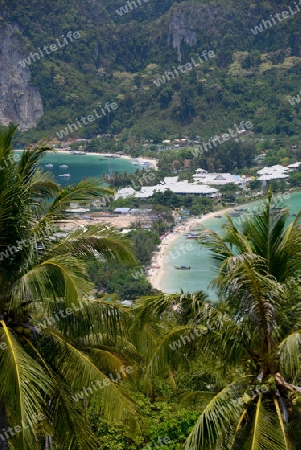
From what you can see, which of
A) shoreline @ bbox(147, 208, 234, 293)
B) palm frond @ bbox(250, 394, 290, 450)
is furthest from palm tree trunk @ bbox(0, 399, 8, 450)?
shoreline @ bbox(147, 208, 234, 293)

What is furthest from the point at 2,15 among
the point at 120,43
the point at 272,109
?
the point at 272,109

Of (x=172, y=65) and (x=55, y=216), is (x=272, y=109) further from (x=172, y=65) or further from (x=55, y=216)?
(x=55, y=216)

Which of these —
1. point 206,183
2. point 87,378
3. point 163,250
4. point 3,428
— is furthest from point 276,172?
point 3,428

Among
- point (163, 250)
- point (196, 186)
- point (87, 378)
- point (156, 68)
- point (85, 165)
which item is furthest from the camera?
point (156, 68)

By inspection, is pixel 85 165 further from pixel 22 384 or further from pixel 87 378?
pixel 22 384

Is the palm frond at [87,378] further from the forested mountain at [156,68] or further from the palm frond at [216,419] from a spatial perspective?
the forested mountain at [156,68]

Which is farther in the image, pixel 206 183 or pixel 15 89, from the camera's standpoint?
pixel 15 89

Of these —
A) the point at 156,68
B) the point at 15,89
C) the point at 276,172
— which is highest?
the point at 15,89

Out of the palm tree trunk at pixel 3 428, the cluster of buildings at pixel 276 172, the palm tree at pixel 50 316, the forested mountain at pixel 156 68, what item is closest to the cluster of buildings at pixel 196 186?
the cluster of buildings at pixel 276 172
